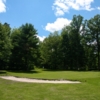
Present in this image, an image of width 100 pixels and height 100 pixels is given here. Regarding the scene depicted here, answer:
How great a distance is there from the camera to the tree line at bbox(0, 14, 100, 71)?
5122 cm

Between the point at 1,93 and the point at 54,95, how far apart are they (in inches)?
136

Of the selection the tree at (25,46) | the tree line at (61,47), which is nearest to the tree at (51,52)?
the tree line at (61,47)

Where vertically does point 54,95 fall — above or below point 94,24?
below

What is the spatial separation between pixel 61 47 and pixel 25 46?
16401 millimetres

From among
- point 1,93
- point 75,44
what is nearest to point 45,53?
point 75,44

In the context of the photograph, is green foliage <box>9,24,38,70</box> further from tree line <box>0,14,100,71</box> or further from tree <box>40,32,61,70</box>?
tree <box>40,32,61,70</box>

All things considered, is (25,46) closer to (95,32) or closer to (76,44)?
(76,44)

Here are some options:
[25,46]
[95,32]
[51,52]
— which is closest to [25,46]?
[25,46]

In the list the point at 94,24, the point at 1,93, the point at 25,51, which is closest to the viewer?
the point at 1,93

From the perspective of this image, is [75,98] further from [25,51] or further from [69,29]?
[69,29]

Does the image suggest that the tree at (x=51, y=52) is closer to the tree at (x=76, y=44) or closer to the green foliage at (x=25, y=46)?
the tree at (x=76, y=44)

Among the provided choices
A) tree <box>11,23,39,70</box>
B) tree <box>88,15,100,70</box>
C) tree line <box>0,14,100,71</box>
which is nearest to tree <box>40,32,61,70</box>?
tree line <box>0,14,100,71</box>

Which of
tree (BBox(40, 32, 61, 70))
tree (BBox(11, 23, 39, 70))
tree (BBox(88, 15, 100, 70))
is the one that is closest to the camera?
→ tree (BBox(11, 23, 39, 70))

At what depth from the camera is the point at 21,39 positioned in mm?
51469
